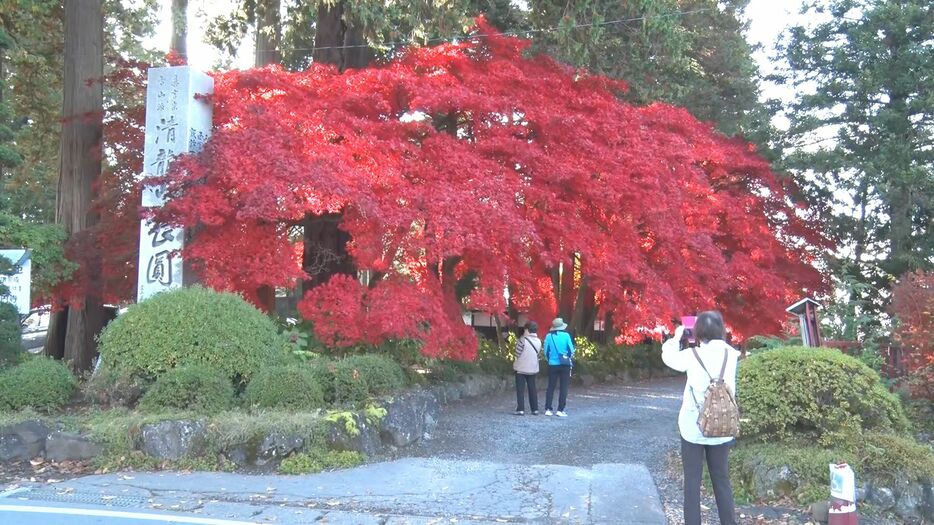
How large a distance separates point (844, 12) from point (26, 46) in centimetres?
1657

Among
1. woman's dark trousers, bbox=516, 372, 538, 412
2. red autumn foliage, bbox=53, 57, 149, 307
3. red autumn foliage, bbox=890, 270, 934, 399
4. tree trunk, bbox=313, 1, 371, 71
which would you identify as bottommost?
woman's dark trousers, bbox=516, 372, 538, 412

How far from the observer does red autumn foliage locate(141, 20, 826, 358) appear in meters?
9.37

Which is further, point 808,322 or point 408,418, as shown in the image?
point 808,322

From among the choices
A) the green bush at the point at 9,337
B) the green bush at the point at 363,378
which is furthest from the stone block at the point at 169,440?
the green bush at the point at 9,337

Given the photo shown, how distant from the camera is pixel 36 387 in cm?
805

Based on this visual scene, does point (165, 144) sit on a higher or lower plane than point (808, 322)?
higher

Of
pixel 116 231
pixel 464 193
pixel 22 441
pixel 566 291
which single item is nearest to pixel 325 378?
pixel 22 441

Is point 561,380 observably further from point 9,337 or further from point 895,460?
point 9,337

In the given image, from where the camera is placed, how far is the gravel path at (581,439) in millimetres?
6719

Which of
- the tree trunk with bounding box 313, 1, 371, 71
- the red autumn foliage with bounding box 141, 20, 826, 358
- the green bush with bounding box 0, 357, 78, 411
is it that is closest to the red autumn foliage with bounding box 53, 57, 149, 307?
the red autumn foliage with bounding box 141, 20, 826, 358

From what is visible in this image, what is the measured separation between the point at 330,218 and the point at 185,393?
17.0 feet

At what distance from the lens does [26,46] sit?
15.5 meters

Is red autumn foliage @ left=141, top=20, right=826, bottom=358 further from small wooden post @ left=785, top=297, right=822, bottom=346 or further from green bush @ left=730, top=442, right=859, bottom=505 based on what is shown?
green bush @ left=730, top=442, right=859, bottom=505

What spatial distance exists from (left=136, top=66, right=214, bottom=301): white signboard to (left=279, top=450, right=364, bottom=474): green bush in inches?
149
